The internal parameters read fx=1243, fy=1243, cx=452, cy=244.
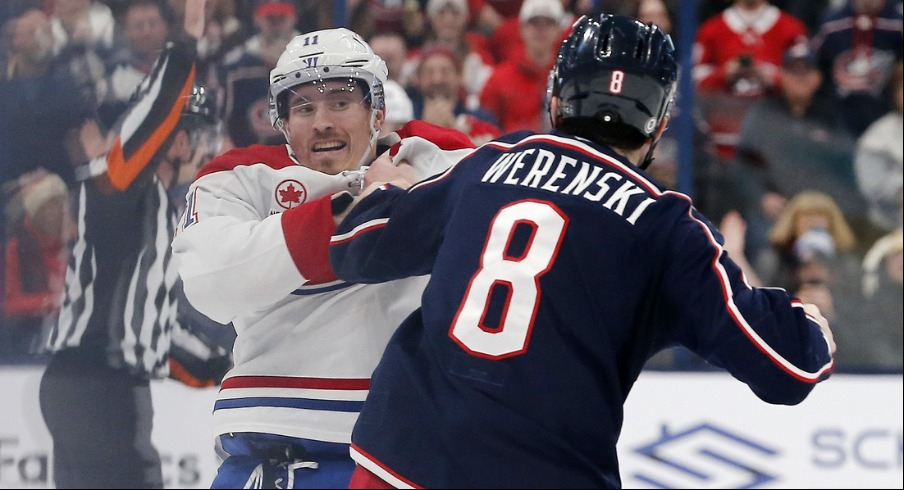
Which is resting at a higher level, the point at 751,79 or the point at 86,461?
the point at 751,79

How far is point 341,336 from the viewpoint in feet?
7.80

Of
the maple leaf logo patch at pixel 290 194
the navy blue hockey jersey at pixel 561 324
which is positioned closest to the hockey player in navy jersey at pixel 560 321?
the navy blue hockey jersey at pixel 561 324

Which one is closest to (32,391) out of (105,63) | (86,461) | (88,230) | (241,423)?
(86,461)

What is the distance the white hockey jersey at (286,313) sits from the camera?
7.52 ft

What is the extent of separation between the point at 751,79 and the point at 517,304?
11.7 ft

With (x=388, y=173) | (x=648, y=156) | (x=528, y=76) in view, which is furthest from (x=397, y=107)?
(x=648, y=156)

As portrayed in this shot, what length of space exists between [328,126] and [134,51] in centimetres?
164

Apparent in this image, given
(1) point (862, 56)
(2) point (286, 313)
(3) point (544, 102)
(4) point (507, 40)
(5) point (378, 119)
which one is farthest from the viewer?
(4) point (507, 40)

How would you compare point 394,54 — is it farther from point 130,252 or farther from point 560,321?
point 560,321

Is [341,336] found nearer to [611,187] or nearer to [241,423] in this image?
[241,423]

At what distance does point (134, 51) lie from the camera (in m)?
3.85

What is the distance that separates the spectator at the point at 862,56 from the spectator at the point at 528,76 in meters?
1.08

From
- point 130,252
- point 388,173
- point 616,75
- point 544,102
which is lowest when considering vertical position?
point 130,252

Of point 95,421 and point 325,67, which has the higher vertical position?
point 325,67
